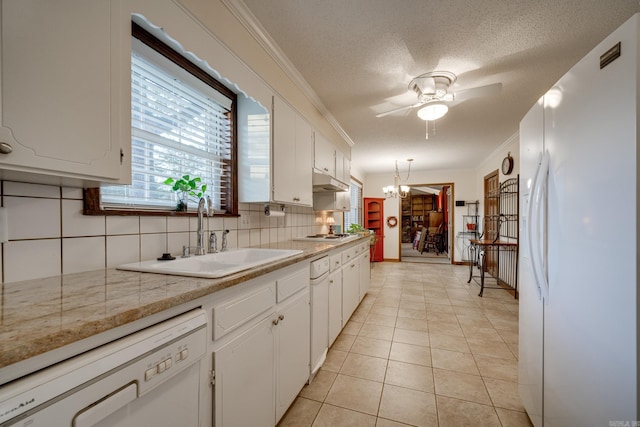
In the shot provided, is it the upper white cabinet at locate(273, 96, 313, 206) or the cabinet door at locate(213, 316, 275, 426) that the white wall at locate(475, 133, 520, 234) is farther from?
the cabinet door at locate(213, 316, 275, 426)

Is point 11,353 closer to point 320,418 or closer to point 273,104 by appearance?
point 320,418

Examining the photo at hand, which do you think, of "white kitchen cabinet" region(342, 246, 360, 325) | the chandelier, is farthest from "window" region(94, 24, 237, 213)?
the chandelier

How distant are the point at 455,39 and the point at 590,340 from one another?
6.53 ft

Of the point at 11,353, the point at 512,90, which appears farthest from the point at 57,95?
the point at 512,90

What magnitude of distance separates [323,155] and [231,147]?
1315mm

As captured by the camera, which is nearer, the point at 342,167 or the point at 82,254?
the point at 82,254

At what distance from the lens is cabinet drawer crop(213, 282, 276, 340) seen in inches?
36.9

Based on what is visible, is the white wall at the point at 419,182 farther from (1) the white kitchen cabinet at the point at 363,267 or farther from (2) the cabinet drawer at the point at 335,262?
(2) the cabinet drawer at the point at 335,262

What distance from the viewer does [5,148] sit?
25.6 inches

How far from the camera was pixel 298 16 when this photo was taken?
1740 mm

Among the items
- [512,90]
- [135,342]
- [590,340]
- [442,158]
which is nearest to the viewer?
[135,342]

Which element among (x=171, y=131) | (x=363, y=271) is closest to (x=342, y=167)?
(x=363, y=271)

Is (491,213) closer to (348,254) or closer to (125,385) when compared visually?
(348,254)

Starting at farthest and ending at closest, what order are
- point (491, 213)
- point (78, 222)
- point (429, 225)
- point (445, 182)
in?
point (429, 225), point (445, 182), point (491, 213), point (78, 222)
